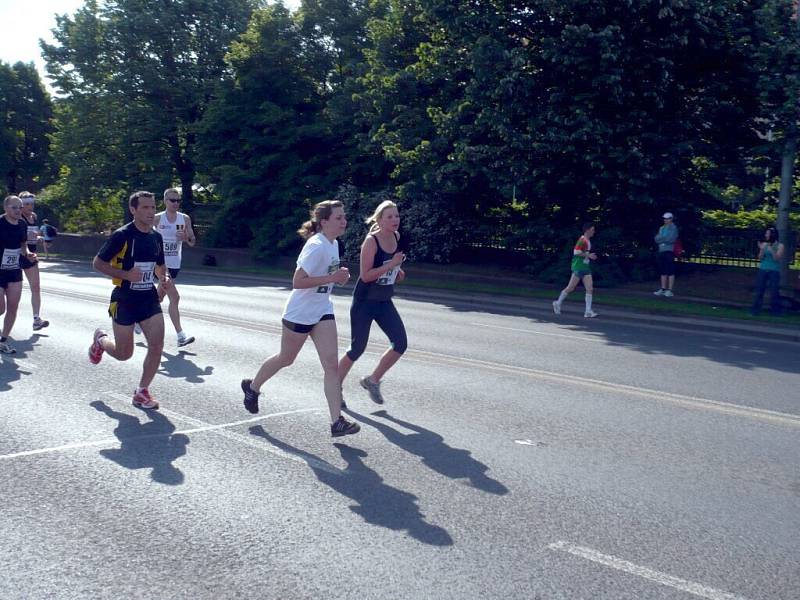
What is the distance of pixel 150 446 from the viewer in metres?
6.72

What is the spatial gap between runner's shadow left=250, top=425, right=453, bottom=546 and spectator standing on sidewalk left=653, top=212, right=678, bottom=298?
15824 millimetres

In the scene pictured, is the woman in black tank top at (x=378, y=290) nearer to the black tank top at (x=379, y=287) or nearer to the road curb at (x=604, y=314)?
the black tank top at (x=379, y=287)

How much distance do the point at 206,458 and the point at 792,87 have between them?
16600 mm

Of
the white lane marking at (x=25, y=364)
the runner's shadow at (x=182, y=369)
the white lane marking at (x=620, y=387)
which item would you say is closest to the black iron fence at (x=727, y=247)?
the white lane marking at (x=620, y=387)

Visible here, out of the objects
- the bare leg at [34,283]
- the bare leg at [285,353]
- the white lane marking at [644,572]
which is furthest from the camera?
the bare leg at [34,283]

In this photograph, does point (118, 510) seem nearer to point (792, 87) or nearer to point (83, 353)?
point (83, 353)

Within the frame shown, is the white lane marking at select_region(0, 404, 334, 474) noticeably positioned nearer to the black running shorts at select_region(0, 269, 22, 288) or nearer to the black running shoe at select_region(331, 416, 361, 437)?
the black running shoe at select_region(331, 416, 361, 437)

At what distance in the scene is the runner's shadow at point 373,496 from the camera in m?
4.98

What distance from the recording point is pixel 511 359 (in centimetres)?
1145

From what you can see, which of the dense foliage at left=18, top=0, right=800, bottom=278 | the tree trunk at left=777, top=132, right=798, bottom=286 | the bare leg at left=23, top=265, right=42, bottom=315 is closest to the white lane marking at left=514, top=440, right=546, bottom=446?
the bare leg at left=23, top=265, right=42, bottom=315

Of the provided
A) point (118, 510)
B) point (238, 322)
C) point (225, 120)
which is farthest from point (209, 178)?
point (118, 510)

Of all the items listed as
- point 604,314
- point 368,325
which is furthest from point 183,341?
point 604,314

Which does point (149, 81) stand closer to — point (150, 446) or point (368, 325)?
point (368, 325)

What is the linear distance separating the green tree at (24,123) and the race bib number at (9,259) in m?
50.7
